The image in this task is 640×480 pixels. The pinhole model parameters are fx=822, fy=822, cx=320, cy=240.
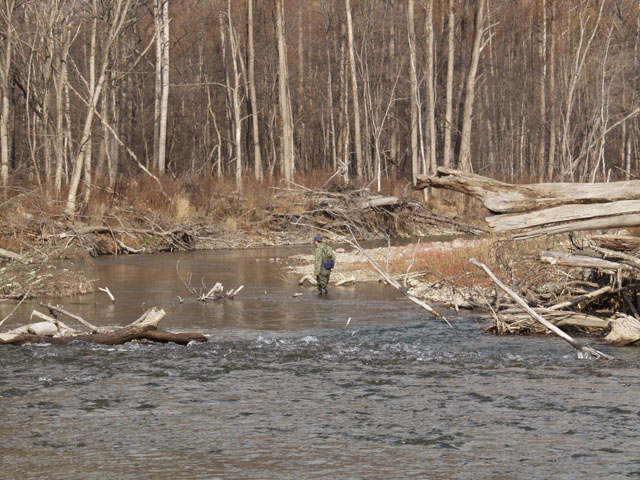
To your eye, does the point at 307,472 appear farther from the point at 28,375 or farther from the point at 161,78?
the point at 161,78

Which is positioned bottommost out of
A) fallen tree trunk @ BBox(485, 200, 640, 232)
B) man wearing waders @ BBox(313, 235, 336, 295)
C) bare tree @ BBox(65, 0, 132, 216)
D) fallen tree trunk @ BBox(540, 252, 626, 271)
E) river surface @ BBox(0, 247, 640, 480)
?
river surface @ BBox(0, 247, 640, 480)

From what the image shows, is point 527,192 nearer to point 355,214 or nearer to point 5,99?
point 355,214

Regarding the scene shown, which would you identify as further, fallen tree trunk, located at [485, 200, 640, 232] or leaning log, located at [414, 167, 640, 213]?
leaning log, located at [414, 167, 640, 213]

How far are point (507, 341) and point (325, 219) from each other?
1972cm

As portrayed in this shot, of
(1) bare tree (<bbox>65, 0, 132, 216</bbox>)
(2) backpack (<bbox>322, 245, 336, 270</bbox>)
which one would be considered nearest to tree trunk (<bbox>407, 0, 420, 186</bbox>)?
(1) bare tree (<bbox>65, 0, 132, 216</bbox>)

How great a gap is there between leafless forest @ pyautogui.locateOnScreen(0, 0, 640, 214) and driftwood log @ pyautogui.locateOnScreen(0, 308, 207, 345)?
820 inches

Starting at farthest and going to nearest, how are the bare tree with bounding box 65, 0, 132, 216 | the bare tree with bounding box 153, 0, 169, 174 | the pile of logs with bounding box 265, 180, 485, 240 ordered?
1. the bare tree with bounding box 153, 0, 169, 174
2. the pile of logs with bounding box 265, 180, 485, 240
3. the bare tree with bounding box 65, 0, 132, 216

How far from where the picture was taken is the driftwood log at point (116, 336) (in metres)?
11.2

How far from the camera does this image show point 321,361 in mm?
10641

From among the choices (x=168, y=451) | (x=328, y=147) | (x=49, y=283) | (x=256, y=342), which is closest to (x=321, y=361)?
(x=256, y=342)

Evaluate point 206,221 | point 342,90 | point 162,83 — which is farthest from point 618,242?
point 342,90

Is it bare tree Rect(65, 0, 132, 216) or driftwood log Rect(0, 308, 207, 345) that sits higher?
bare tree Rect(65, 0, 132, 216)

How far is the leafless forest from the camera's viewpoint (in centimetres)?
3775

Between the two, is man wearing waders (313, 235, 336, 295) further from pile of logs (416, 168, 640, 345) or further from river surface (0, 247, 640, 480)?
pile of logs (416, 168, 640, 345)
